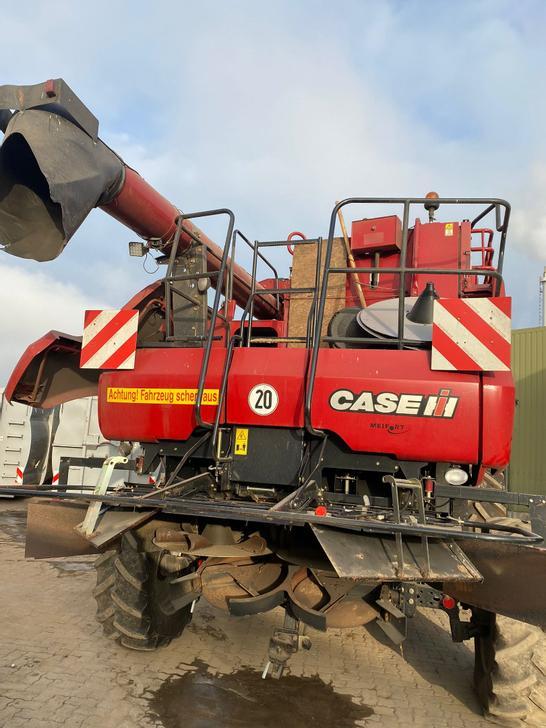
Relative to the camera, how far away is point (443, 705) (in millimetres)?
3355

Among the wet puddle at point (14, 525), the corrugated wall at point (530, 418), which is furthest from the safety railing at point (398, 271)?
the corrugated wall at point (530, 418)

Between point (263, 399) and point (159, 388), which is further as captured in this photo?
point (159, 388)

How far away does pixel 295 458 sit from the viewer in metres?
3.21

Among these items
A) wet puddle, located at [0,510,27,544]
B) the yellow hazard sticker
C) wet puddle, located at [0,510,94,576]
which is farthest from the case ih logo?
wet puddle, located at [0,510,27,544]

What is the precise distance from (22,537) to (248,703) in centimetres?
601

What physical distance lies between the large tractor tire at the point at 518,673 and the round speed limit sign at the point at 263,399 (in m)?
1.79

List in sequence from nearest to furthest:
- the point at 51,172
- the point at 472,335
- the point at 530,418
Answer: the point at 472,335 → the point at 51,172 → the point at 530,418

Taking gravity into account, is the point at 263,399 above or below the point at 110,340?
below

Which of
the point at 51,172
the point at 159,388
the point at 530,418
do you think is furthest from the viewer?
the point at 530,418

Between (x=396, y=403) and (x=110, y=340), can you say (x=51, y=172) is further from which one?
(x=396, y=403)

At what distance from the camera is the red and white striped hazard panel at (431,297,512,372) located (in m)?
2.86

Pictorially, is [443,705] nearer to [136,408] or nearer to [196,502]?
[196,502]

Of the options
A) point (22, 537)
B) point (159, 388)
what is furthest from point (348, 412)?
point (22, 537)

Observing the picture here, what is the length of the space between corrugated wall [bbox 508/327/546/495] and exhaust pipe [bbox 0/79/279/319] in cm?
1071
